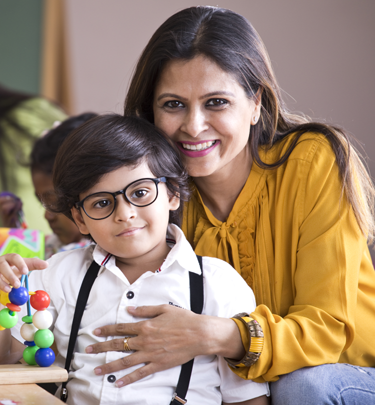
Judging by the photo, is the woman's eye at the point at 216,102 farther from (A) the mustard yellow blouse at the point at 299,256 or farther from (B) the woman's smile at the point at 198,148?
(A) the mustard yellow blouse at the point at 299,256

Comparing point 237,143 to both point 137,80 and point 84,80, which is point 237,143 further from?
point 84,80

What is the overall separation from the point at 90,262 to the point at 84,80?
2.26 m

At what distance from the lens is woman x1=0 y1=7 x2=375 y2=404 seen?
1190mm

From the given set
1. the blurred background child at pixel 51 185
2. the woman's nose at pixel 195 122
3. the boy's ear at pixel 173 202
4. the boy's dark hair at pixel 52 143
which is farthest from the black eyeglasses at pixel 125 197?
the boy's dark hair at pixel 52 143

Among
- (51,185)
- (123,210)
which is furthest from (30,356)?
(51,185)

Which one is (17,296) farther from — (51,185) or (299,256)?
(51,185)

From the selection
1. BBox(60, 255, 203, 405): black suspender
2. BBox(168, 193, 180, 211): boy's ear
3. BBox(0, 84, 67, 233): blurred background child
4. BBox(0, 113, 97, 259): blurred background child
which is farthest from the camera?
BBox(0, 84, 67, 233): blurred background child

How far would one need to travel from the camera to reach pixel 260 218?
1.54m

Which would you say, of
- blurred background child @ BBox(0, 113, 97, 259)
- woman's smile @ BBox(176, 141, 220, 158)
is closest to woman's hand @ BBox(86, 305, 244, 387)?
woman's smile @ BBox(176, 141, 220, 158)

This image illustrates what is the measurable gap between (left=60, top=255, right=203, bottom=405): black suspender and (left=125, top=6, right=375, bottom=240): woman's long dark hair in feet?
1.63

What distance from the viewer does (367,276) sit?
4.87 feet

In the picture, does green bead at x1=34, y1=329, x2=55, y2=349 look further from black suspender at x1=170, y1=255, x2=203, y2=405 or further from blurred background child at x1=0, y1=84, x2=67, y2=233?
blurred background child at x1=0, y1=84, x2=67, y2=233

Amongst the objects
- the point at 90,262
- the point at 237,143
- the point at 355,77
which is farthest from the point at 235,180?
the point at 355,77

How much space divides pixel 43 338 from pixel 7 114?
2613mm
